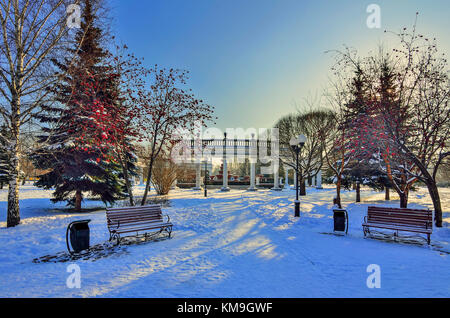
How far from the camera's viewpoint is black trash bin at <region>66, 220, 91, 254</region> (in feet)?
17.1

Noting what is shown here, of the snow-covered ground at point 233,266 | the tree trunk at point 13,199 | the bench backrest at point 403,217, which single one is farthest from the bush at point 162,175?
the bench backrest at point 403,217

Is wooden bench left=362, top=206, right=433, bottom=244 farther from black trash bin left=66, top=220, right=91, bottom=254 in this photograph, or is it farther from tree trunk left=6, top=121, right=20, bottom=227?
tree trunk left=6, top=121, right=20, bottom=227

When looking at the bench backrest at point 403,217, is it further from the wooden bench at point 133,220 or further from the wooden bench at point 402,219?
the wooden bench at point 133,220

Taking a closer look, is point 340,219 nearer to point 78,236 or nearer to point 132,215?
point 132,215

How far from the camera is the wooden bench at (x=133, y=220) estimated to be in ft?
19.5

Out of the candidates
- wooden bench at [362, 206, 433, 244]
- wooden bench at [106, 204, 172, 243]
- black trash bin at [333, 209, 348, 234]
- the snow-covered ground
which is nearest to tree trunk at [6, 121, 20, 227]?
the snow-covered ground

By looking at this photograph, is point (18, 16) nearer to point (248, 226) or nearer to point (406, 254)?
point (248, 226)

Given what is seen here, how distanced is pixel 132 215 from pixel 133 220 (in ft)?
0.50

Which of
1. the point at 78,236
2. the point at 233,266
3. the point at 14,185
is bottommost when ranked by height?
the point at 233,266

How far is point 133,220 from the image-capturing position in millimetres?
6355

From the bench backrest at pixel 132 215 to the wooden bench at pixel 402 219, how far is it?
6791mm

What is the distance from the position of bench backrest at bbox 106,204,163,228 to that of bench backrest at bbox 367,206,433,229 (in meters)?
6.90

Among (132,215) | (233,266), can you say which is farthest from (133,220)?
(233,266)
